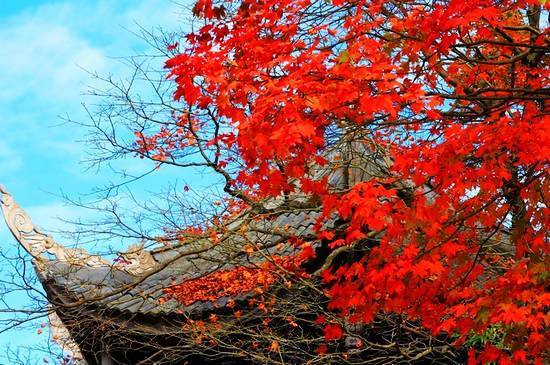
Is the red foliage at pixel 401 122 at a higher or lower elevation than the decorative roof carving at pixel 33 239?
lower

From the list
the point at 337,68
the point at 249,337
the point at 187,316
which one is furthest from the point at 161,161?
the point at 337,68

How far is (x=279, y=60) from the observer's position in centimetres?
598

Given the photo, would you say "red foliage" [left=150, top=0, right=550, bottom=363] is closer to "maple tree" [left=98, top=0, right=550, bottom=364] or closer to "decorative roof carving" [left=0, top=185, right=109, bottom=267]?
"maple tree" [left=98, top=0, right=550, bottom=364]

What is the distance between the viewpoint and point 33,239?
11820 millimetres

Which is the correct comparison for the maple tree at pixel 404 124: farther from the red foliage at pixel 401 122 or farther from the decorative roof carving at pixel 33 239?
the decorative roof carving at pixel 33 239

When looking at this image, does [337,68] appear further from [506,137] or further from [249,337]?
[249,337]

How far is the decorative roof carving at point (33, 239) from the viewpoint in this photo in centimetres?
1171

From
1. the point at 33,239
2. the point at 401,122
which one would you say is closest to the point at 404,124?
the point at 401,122

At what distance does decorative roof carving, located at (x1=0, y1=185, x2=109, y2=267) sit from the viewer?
1171 centimetres

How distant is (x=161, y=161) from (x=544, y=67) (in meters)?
4.92

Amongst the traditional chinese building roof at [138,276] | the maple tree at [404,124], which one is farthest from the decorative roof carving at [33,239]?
the maple tree at [404,124]

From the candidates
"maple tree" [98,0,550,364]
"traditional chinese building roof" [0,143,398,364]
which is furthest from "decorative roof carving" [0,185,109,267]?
"maple tree" [98,0,550,364]

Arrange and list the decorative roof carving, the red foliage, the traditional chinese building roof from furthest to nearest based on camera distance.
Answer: the decorative roof carving, the traditional chinese building roof, the red foliage

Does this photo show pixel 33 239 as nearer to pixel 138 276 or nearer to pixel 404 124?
pixel 138 276
